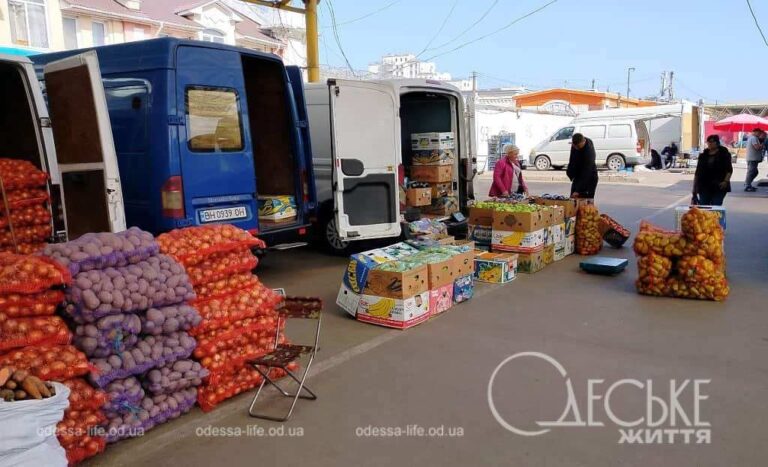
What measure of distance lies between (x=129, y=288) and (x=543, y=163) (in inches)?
1023

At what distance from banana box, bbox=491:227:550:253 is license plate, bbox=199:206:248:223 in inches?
136

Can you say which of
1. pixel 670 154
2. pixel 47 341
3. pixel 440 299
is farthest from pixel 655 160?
pixel 47 341

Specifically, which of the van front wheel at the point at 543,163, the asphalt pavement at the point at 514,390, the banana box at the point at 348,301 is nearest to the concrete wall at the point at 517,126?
the van front wheel at the point at 543,163

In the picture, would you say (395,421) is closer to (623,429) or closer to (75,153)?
(623,429)

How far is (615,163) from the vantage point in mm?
25938

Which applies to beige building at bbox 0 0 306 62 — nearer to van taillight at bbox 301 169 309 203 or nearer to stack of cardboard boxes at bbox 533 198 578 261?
van taillight at bbox 301 169 309 203

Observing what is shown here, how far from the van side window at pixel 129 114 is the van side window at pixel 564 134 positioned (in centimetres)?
2351

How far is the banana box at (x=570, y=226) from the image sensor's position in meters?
9.13

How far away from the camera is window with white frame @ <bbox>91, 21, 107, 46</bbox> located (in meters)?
25.5

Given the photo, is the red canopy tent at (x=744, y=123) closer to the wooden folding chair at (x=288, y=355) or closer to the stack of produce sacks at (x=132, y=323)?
the wooden folding chair at (x=288, y=355)

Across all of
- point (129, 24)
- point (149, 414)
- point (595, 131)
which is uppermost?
point (129, 24)

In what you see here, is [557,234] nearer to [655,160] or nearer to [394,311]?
[394,311]

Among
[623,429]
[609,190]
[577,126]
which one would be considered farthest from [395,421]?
[577,126]

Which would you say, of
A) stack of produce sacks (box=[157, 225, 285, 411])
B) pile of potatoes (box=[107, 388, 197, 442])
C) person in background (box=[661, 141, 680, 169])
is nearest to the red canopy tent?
person in background (box=[661, 141, 680, 169])
